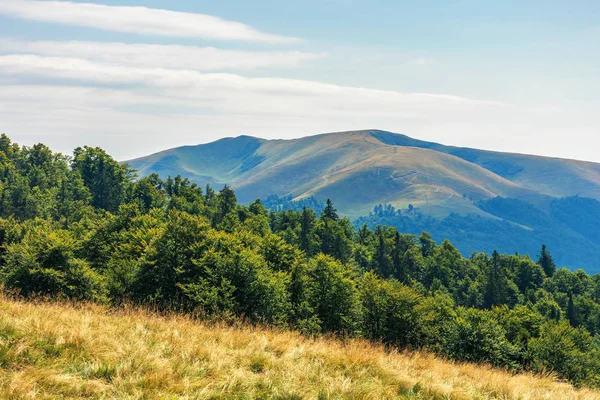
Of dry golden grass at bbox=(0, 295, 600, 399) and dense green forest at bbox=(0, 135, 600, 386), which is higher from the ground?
dry golden grass at bbox=(0, 295, 600, 399)

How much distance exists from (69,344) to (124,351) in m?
1.21

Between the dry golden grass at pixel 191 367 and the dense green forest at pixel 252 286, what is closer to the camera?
the dry golden grass at pixel 191 367

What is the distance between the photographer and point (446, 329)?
1742 inches

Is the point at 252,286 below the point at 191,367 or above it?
below

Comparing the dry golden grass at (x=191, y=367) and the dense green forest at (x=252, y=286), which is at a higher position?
the dry golden grass at (x=191, y=367)

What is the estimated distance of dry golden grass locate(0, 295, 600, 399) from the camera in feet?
27.2

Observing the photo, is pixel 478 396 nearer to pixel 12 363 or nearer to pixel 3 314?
pixel 12 363

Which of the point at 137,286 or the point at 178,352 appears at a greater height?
the point at 178,352

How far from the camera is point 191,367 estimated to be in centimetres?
941

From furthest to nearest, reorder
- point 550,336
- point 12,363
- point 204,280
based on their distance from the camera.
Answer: point 550,336 → point 204,280 → point 12,363

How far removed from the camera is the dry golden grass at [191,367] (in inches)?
327

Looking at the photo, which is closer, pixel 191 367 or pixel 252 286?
pixel 191 367

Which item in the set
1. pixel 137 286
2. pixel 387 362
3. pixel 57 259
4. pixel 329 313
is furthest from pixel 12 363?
pixel 329 313

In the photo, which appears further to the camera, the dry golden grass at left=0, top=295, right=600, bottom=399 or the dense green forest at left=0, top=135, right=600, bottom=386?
the dense green forest at left=0, top=135, right=600, bottom=386
